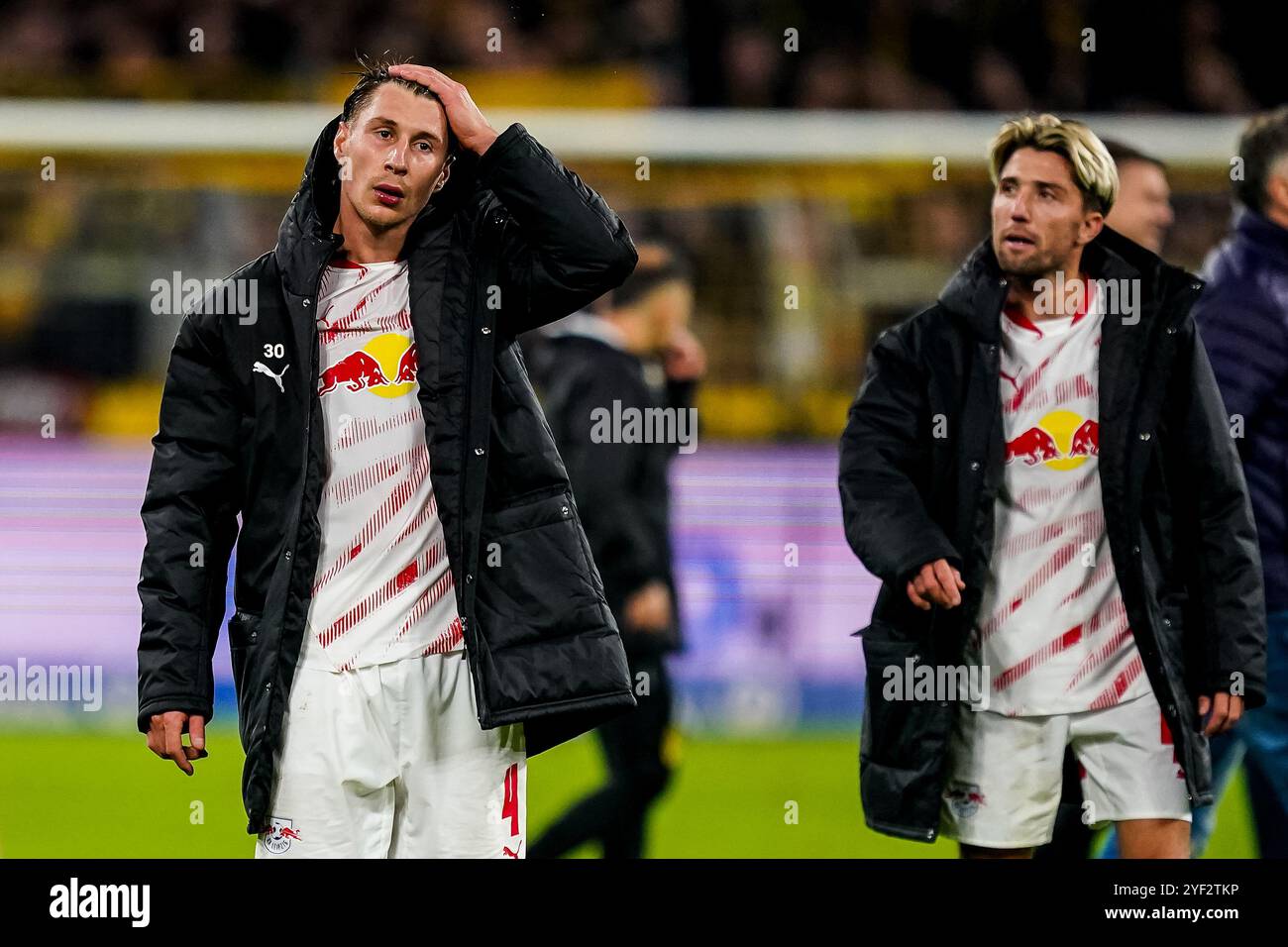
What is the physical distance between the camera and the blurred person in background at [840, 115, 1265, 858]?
3186 millimetres

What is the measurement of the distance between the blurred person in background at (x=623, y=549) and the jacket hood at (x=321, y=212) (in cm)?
150

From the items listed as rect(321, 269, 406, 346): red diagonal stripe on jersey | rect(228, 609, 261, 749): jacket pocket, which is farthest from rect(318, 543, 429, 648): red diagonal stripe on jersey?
rect(321, 269, 406, 346): red diagonal stripe on jersey

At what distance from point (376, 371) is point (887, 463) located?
1022mm

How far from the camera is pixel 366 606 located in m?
2.77

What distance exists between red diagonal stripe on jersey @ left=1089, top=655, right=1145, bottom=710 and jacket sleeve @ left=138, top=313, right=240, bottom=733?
161 cm

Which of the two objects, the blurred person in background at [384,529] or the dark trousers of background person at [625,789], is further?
the dark trousers of background person at [625,789]

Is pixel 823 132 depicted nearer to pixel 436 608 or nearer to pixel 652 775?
pixel 652 775

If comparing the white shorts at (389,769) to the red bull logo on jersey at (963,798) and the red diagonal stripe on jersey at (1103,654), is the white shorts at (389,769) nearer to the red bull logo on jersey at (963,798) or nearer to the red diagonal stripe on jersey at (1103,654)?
the red bull logo on jersey at (963,798)

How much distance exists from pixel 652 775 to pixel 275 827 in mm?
1721

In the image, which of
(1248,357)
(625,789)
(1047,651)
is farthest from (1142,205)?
(625,789)

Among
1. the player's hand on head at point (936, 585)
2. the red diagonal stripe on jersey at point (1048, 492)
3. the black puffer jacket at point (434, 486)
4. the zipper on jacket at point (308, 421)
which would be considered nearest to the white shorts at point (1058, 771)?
the player's hand on head at point (936, 585)

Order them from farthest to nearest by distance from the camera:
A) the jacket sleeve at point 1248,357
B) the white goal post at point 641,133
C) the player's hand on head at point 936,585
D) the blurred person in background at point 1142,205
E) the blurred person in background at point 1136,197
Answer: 1. the white goal post at point 641,133
2. the blurred person in background at point 1136,197
3. the blurred person in background at point 1142,205
4. the jacket sleeve at point 1248,357
5. the player's hand on head at point 936,585

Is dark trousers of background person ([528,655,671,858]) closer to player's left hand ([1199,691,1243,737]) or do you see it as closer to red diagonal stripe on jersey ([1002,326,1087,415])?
red diagonal stripe on jersey ([1002,326,1087,415])

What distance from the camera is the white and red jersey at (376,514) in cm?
277
